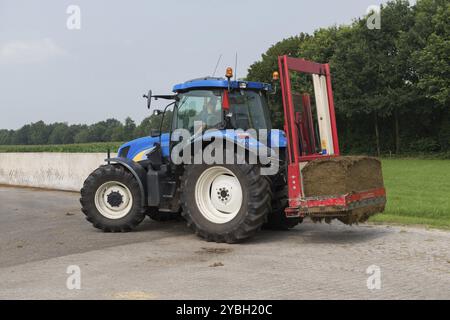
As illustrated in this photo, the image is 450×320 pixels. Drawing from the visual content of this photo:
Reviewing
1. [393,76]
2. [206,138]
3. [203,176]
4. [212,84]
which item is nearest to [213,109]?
[212,84]

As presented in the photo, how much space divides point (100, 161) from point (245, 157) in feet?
35.6

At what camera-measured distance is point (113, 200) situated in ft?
33.0

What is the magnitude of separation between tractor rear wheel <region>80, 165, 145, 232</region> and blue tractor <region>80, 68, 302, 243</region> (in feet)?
0.06

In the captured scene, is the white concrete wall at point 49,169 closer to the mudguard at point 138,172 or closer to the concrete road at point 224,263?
the concrete road at point 224,263

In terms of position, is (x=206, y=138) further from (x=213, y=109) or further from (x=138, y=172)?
(x=138, y=172)

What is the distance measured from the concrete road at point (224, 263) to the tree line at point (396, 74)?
30554mm

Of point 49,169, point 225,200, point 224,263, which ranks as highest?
point 49,169

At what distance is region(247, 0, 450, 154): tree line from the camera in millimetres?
37875

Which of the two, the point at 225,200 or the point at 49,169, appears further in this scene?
the point at 49,169

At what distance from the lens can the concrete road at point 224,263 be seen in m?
5.88

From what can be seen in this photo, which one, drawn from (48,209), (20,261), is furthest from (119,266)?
(48,209)

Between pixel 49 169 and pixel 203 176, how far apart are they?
13.3 metres

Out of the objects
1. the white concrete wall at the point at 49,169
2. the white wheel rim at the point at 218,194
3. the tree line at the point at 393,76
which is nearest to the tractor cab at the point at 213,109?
the white wheel rim at the point at 218,194
